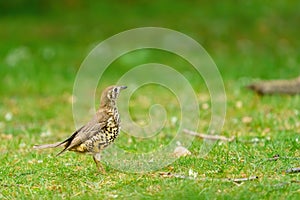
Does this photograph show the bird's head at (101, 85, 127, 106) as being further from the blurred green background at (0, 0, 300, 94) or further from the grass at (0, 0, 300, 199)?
the blurred green background at (0, 0, 300, 94)

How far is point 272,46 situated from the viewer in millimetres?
20984

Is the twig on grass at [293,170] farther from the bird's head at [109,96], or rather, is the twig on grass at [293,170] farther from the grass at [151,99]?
the bird's head at [109,96]

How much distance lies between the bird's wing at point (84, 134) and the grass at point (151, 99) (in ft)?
1.35

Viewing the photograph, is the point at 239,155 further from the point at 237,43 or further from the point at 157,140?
the point at 237,43

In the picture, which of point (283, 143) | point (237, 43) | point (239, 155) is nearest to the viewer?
point (239, 155)

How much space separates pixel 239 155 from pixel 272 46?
41.6 feet

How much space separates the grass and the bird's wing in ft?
1.35

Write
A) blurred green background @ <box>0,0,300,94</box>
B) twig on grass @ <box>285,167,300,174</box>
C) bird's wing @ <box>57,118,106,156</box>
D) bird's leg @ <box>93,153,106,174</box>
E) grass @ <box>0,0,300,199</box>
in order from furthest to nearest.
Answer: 1. blurred green background @ <box>0,0,300,94</box>
2. bird's leg @ <box>93,153,106,174</box>
3. bird's wing @ <box>57,118,106,156</box>
4. twig on grass @ <box>285,167,300,174</box>
5. grass @ <box>0,0,300,199</box>

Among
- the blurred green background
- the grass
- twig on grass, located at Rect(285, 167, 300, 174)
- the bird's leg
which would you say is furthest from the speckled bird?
the blurred green background

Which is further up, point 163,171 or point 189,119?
point 189,119

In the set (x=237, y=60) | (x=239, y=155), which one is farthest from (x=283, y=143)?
(x=237, y=60)

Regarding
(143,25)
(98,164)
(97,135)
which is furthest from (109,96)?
(143,25)

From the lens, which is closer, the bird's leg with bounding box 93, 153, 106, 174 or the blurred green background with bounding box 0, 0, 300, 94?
the bird's leg with bounding box 93, 153, 106, 174

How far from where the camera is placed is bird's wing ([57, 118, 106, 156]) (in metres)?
7.98
